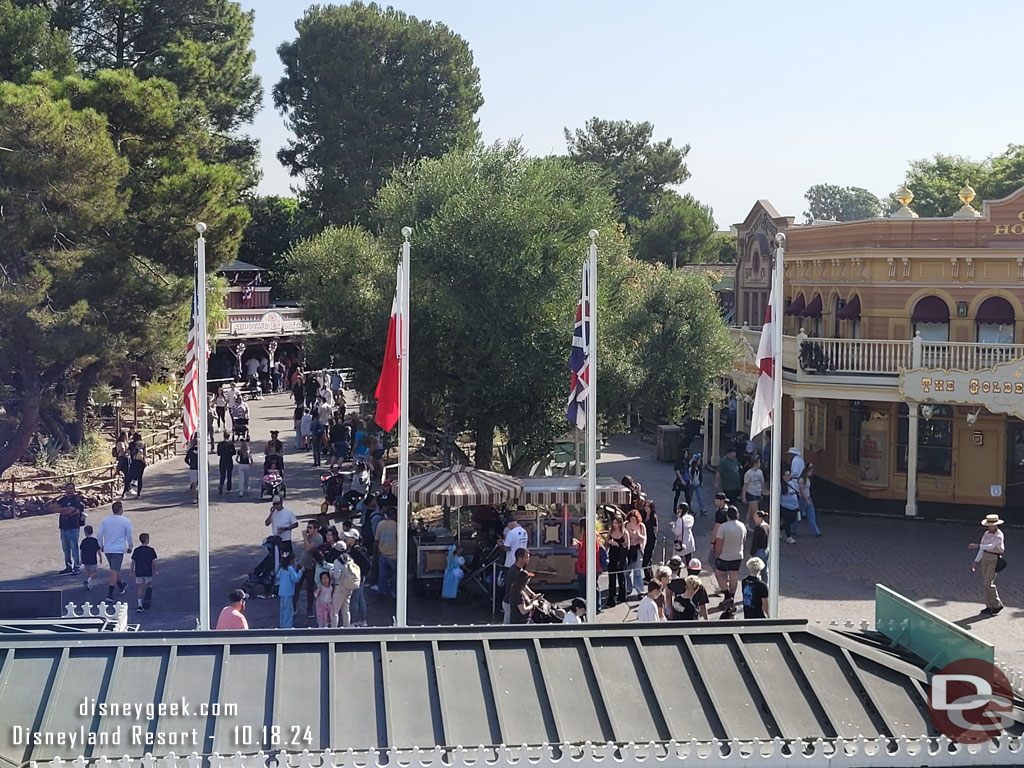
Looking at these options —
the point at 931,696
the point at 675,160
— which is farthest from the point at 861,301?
the point at 675,160

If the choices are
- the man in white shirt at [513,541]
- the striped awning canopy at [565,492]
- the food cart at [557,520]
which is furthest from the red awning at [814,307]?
the man in white shirt at [513,541]

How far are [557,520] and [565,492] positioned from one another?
18.7 inches

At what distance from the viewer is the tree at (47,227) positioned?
2520cm

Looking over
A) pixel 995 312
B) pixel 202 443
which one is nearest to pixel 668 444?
pixel 995 312

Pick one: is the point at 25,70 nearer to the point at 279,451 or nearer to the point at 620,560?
the point at 279,451

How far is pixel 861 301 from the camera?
2675 centimetres

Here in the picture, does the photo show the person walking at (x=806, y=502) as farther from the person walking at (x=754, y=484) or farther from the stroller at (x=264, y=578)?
the stroller at (x=264, y=578)

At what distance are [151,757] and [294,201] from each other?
209 ft

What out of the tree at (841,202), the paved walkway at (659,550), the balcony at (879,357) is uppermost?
A: the tree at (841,202)

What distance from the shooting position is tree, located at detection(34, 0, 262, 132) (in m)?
36.3

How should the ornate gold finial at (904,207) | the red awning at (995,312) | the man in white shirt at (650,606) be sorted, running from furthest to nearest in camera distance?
the ornate gold finial at (904,207) < the red awning at (995,312) < the man in white shirt at (650,606)

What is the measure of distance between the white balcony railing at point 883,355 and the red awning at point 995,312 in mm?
1693

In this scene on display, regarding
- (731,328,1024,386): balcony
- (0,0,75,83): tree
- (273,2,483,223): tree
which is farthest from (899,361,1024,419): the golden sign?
(273,2,483,223): tree

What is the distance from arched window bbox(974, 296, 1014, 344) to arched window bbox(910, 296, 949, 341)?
0.68m
